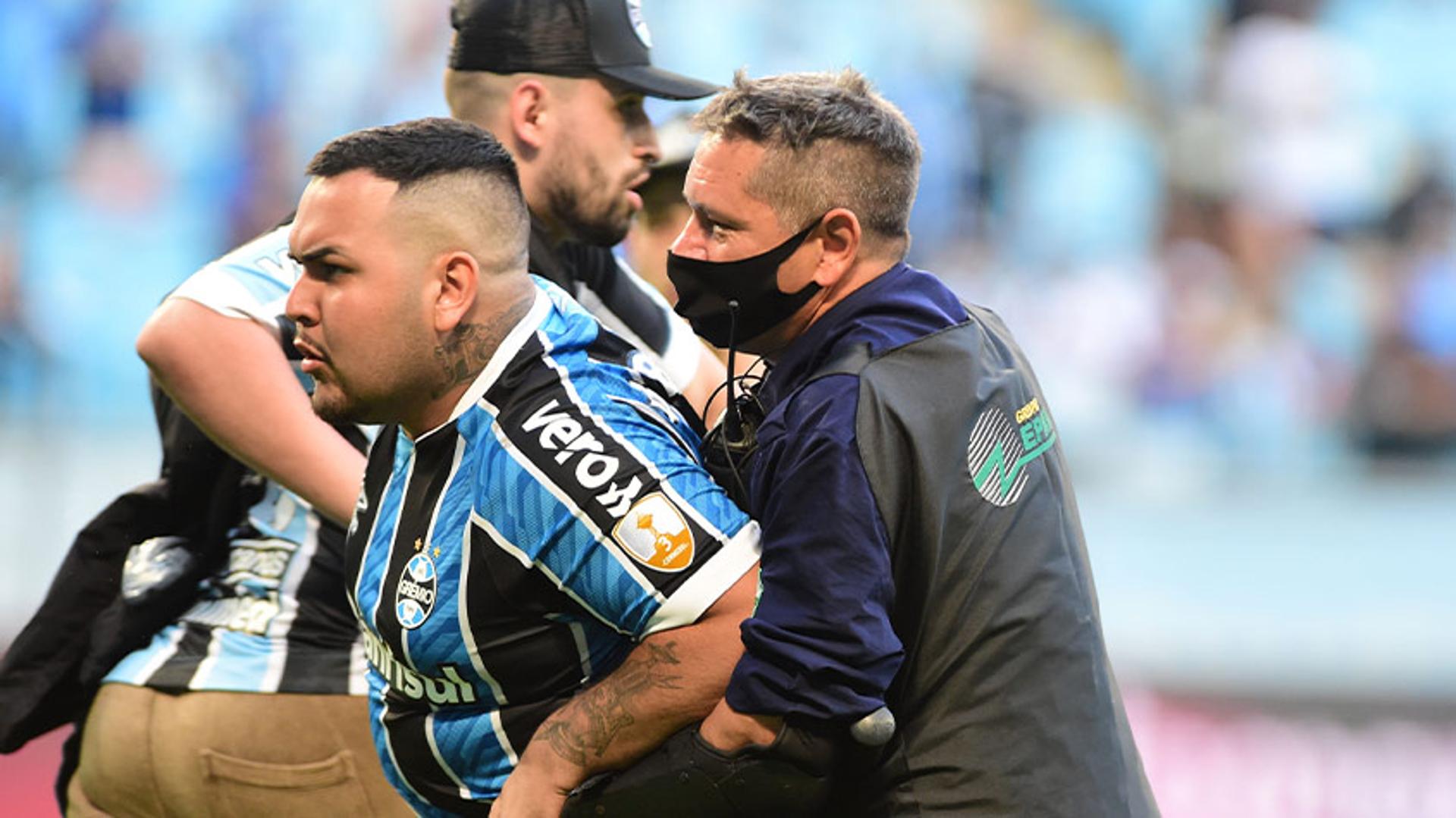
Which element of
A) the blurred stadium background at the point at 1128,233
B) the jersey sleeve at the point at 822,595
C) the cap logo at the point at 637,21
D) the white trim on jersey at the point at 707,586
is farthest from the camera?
the blurred stadium background at the point at 1128,233

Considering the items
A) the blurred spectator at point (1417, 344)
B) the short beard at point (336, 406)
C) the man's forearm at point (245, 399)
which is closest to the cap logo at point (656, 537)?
the short beard at point (336, 406)

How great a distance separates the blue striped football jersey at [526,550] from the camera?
2.44 m

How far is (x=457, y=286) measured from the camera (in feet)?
8.62

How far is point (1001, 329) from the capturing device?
275 cm

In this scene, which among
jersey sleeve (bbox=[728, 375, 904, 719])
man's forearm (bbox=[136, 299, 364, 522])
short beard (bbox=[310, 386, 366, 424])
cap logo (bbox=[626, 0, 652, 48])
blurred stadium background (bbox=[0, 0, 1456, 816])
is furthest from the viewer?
blurred stadium background (bbox=[0, 0, 1456, 816])

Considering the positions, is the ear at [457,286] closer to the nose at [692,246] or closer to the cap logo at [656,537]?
the nose at [692,246]

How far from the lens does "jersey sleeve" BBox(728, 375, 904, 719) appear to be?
2322 mm

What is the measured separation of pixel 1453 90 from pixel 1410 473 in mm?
2011

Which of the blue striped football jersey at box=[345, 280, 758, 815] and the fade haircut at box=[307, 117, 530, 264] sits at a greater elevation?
the fade haircut at box=[307, 117, 530, 264]

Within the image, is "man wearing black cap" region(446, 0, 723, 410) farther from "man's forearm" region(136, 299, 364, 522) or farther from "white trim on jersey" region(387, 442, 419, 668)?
"white trim on jersey" region(387, 442, 419, 668)

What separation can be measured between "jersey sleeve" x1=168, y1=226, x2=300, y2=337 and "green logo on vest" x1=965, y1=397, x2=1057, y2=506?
47.8 inches

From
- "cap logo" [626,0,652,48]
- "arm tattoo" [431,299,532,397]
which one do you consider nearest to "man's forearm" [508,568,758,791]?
"arm tattoo" [431,299,532,397]

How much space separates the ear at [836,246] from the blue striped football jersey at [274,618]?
103cm

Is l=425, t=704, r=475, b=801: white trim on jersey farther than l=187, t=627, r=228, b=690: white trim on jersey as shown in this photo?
No
